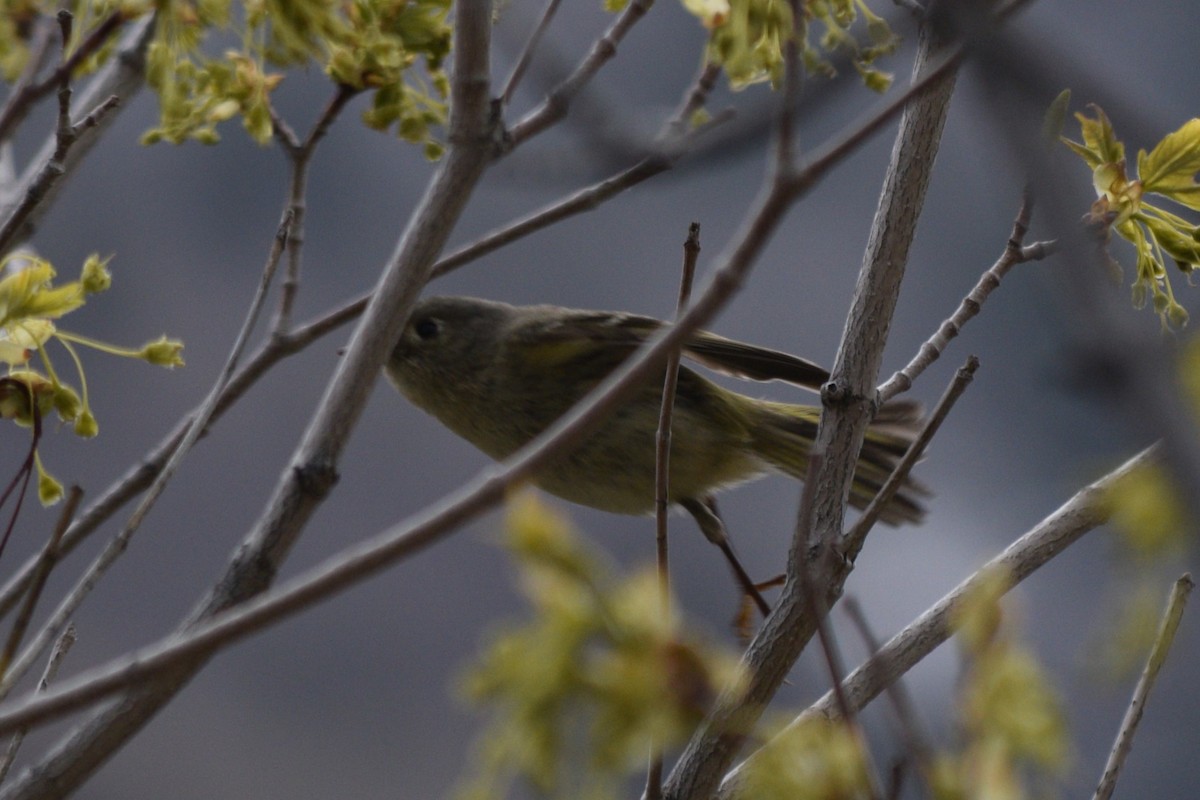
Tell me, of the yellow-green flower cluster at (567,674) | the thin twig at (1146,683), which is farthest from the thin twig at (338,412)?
the thin twig at (1146,683)

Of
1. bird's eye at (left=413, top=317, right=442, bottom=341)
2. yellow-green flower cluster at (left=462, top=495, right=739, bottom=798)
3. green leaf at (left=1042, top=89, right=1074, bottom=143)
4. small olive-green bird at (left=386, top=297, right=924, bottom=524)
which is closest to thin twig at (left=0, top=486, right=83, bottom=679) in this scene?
yellow-green flower cluster at (left=462, top=495, right=739, bottom=798)

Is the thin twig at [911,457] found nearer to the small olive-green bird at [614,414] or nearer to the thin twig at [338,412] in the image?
the thin twig at [338,412]

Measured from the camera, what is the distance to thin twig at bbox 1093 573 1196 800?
121 centimetres

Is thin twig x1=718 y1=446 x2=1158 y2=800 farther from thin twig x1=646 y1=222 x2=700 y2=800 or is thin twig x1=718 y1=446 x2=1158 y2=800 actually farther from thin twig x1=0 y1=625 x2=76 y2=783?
thin twig x1=0 y1=625 x2=76 y2=783

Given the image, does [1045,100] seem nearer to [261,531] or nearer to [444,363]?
[261,531]

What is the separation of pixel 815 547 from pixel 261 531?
686 mm

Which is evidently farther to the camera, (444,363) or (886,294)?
(444,363)

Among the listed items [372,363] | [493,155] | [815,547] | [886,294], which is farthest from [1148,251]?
→ [372,363]

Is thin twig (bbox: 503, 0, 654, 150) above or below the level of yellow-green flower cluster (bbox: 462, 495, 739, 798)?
above

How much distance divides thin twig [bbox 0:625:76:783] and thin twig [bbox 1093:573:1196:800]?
3.54ft

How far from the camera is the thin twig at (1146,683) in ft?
3.96

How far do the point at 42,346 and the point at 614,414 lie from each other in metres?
1.39

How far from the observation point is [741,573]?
7.27 ft

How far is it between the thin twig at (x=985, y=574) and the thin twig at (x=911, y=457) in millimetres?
120
